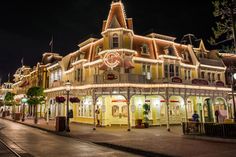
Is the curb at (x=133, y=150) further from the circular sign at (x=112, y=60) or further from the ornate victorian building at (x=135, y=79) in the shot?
the circular sign at (x=112, y=60)

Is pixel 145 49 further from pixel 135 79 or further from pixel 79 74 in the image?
pixel 79 74

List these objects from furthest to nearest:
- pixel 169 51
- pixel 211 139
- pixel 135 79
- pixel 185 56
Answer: pixel 185 56 < pixel 169 51 < pixel 135 79 < pixel 211 139

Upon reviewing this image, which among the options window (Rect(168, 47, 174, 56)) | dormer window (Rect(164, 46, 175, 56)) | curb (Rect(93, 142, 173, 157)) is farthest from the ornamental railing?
window (Rect(168, 47, 174, 56))

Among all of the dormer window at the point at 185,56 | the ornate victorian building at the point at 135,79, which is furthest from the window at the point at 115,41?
the dormer window at the point at 185,56

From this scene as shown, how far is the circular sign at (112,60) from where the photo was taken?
24078 mm

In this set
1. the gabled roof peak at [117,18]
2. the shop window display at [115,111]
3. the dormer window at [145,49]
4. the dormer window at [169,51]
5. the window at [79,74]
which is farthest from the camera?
the window at [79,74]

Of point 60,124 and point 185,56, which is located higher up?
point 185,56

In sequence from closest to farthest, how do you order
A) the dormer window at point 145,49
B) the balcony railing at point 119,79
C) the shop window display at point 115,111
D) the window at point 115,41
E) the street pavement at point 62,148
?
1. the street pavement at point 62,148
2. the balcony railing at point 119,79
3. the window at point 115,41
4. the shop window display at point 115,111
5. the dormer window at point 145,49

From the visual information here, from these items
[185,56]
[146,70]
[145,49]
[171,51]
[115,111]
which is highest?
[145,49]

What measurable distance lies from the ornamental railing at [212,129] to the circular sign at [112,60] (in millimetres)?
10496

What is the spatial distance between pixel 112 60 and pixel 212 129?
13.1 m

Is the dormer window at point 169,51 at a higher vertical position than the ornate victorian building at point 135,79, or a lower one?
higher

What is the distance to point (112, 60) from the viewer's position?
24266 mm

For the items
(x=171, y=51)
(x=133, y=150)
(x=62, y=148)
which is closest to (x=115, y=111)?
(x=171, y=51)
